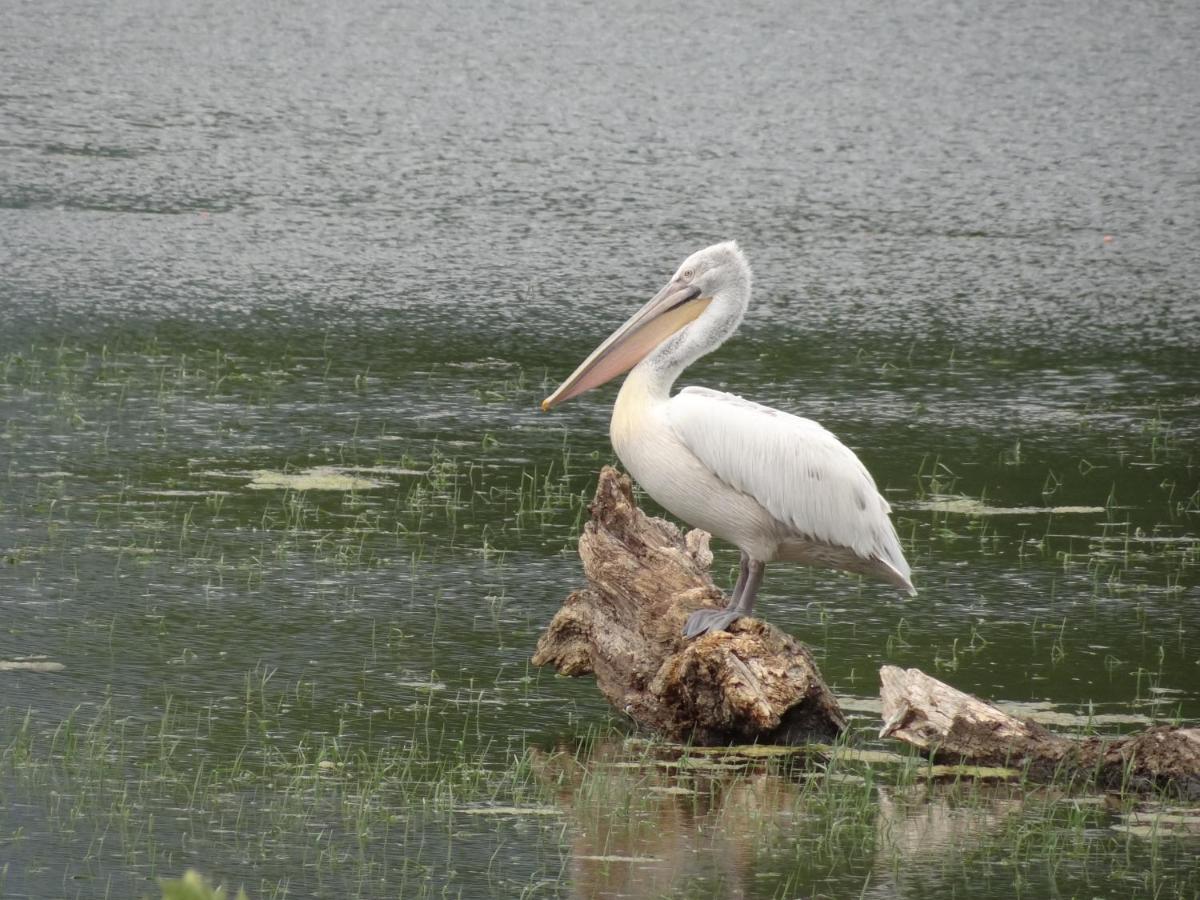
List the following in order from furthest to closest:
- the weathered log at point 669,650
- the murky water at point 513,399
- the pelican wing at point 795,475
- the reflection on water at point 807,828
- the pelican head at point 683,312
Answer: the pelican head at point 683,312 → the pelican wing at point 795,475 → the weathered log at point 669,650 → the murky water at point 513,399 → the reflection on water at point 807,828

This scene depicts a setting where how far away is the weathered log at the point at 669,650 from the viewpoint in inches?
207

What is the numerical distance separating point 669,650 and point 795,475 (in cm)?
59

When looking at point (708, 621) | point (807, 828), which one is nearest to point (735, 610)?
point (708, 621)

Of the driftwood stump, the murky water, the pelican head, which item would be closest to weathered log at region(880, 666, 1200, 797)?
the driftwood stump

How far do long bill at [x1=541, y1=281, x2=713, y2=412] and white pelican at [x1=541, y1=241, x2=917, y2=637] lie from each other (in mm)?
292

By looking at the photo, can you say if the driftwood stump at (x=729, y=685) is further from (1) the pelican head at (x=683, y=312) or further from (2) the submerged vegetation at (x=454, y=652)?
(1) the pelican head at (x=683, y=312)

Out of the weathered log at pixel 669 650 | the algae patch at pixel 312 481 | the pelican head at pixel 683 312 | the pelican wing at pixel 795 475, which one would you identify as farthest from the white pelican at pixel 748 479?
the algae patch at pixel 312 481

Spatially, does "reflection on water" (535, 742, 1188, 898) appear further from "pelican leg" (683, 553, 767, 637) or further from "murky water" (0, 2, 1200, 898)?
"pelican leg" (683, 553, 767, 637)

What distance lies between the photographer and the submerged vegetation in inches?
179

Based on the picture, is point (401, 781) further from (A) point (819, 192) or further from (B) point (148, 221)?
(A) point (819, 192)

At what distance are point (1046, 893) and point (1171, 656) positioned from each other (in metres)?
1.96

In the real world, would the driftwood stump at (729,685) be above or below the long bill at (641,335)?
below

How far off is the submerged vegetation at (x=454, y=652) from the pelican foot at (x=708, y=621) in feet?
1.05

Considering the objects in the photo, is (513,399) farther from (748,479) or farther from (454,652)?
(748,479)
